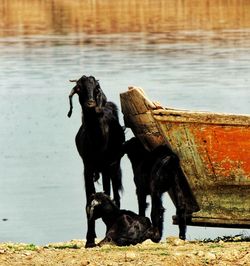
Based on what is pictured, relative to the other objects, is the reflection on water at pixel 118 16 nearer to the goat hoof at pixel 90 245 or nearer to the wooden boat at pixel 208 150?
the wooden boat at pixel 208 150

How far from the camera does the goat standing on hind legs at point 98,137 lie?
14844mm

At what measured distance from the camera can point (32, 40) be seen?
49.8 m

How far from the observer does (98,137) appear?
15102 mm

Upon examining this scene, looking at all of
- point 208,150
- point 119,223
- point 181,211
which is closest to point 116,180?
point 181,211

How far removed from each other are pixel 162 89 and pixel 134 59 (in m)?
9.70

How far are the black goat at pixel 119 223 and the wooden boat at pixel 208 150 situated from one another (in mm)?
807

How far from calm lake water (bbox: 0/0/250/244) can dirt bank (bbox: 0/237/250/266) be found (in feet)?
9.38

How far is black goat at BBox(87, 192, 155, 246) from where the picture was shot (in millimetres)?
13750

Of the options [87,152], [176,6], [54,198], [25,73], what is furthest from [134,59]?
[176,6]

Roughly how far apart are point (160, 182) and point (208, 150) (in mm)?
592

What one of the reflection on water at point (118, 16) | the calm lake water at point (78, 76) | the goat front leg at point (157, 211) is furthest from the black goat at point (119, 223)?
the reflection on water at point (118, 16)

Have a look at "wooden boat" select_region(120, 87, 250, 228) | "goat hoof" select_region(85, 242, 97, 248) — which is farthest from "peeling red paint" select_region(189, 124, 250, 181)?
"goat hoof" select_region(85, 242, 97, 248)

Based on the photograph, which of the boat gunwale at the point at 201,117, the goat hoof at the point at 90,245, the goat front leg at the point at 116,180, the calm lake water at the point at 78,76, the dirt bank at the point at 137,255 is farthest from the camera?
the calm lake water at the point at 78,76

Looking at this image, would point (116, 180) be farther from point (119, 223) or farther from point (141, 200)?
point (119, 223)
